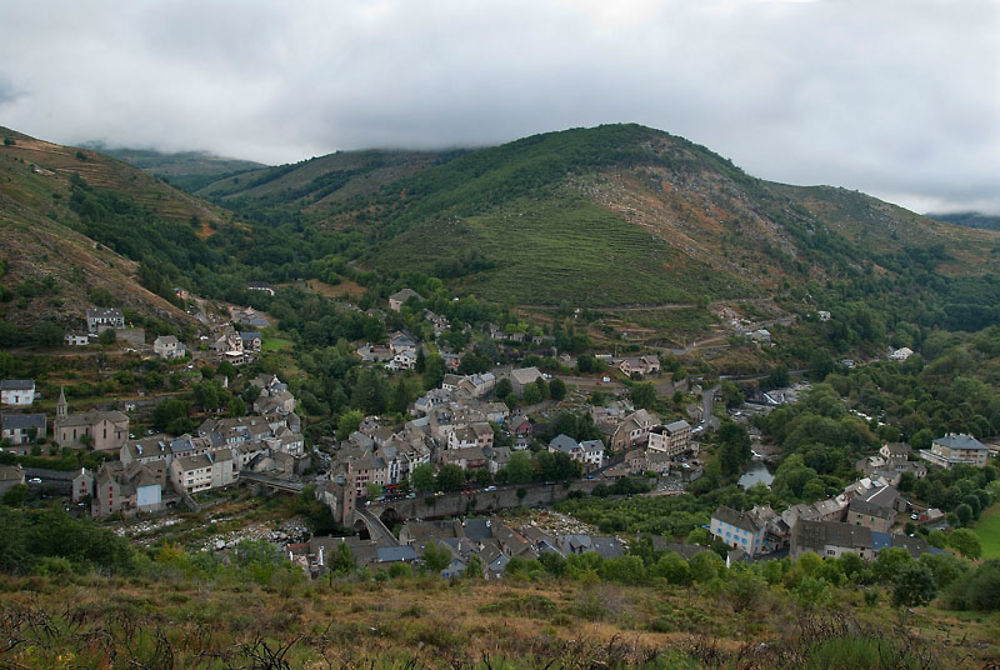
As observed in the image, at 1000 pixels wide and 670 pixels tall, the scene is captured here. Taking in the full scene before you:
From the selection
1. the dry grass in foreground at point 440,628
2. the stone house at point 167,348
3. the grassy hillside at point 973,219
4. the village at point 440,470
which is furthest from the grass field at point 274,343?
the grassy hillside at point 973,219

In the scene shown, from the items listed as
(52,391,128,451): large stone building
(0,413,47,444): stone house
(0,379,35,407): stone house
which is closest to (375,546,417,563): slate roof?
(52,391,128,451): large stone building

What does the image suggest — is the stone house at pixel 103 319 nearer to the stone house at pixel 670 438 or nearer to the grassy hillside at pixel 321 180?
the stone house at pixel 670 438

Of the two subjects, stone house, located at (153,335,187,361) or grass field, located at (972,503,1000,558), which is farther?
stone house, located at (153,335,187,361)

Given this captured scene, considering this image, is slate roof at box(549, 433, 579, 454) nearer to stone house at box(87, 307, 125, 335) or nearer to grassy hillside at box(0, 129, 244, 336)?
grassy hillside at box(0, 129, 244, 336)

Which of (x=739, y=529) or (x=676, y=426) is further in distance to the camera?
(x=676, y=426)

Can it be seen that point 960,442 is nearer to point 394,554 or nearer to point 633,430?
point 633,430

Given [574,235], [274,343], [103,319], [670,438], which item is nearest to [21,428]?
[103,319]

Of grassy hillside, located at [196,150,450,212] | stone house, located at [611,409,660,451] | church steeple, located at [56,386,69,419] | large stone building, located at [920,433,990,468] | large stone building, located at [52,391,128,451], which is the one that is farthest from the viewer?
grassy hillside, located at [196,150,450,212]

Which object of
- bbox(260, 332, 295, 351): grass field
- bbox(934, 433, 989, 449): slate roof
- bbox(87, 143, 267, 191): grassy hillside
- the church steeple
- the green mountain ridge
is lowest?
bbox(934, 433, 989, 449): slate roof

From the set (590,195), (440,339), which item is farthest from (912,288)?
(440,339)

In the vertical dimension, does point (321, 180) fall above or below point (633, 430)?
above
